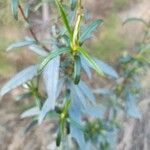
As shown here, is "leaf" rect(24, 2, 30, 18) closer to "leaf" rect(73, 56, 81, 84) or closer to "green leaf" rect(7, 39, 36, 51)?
"green leaf" rect(7, 39, 36, 51)

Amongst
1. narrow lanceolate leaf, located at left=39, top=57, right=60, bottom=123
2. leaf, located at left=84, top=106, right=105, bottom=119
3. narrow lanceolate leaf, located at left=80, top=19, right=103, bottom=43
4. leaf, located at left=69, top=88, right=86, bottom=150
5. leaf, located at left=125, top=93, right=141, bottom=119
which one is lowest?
leaf, located at left=125, top=93, right=141, bottom=119

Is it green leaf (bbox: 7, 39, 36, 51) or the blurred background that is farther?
the blurred background

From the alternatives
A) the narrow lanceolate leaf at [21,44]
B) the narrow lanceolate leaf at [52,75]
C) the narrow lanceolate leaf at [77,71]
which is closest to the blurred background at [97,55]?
the narrow lanceolate leaf at [21,44]

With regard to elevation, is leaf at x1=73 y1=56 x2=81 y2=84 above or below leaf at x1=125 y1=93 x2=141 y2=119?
above

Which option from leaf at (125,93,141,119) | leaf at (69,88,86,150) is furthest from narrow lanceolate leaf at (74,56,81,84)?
leaf at (125,93,141,119)

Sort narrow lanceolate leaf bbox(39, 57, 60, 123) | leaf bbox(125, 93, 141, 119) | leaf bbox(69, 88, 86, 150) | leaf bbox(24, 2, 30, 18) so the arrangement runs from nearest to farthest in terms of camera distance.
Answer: narrow lanceolate leaf bbox(39, 57, 60, 123)
leaf bbox(24, 2, 30, 18)
leaf bbox(69, 88, 86, 150)
leaf bbox(125, 93, 141, 119)

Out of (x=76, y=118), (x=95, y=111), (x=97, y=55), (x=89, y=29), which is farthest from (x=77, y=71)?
(x=97, y=55)

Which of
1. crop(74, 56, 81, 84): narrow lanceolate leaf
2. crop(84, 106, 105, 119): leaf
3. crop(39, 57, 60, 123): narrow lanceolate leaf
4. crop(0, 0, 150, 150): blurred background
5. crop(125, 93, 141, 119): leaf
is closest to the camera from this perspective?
crop(74, 56, 81, 84): narrow lanceolate leaf

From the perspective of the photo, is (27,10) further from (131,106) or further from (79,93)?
(131,106)

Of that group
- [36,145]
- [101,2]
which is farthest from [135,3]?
[36,145]
